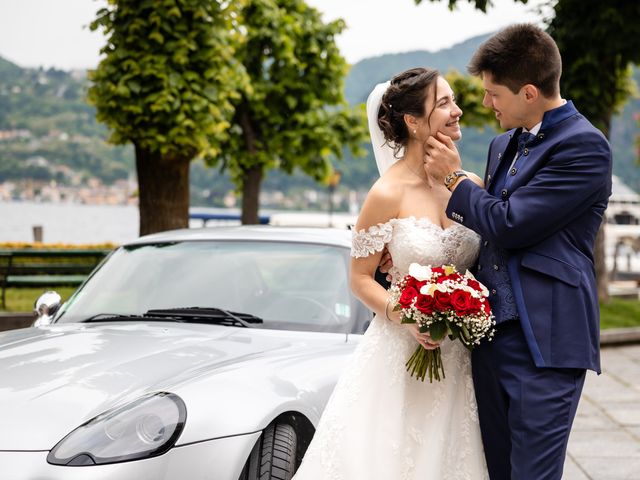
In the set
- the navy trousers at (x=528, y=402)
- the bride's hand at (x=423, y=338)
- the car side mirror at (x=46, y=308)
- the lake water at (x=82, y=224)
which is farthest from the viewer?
the lake water at (x=82, y=224)

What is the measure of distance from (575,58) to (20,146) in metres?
56.9

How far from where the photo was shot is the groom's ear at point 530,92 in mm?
2691

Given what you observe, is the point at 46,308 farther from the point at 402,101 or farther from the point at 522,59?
the point at 522,59

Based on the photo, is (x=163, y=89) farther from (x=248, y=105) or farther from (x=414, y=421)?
(x=248, y=105)

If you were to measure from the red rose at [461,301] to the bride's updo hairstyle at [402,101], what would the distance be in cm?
76

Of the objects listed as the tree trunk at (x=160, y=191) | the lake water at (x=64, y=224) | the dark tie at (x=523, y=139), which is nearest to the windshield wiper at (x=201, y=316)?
the dark tie at (x=523, y=139)

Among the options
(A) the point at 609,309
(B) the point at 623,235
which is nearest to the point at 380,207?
(A) the point at 609,309

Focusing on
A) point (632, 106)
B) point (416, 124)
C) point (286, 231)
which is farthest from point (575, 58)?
point (632, 106)

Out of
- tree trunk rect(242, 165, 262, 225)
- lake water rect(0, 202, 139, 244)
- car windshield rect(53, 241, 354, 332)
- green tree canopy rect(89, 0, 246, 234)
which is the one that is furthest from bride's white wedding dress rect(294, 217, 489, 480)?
lake water rect(0, 202, 139, 244)

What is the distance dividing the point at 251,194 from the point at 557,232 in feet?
66.2

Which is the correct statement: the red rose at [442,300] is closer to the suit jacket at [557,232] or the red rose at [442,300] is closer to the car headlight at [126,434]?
the suit jacket at [557,232]

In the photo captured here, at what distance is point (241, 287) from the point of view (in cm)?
455

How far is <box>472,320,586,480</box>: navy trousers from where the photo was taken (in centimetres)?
258

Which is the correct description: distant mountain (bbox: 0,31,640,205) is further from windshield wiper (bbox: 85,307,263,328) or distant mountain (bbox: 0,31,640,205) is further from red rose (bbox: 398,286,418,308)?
red rose (bbox: 398,286,418,308)
